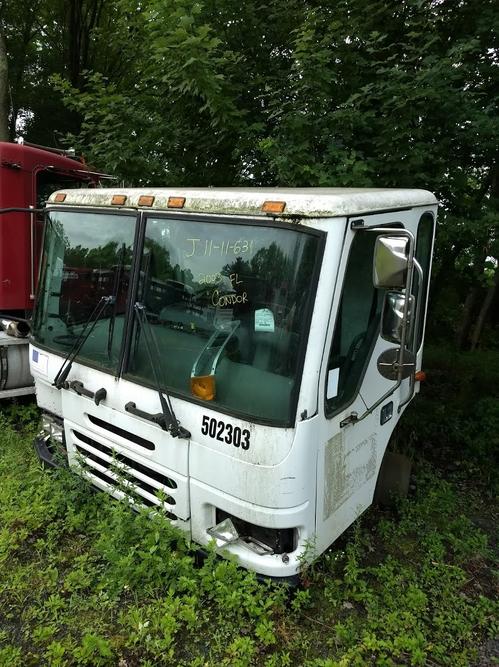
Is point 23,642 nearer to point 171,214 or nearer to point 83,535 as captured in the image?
point 83,535

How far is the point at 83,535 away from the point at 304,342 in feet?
7.23

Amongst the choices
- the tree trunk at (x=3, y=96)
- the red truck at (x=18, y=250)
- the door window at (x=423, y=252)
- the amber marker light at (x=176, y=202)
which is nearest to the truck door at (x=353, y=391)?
the door window at (x=423, y=252)

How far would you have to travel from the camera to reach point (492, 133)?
4.20 meters

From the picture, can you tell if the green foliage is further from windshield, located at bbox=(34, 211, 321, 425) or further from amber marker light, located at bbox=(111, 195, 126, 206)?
amber marker light, located at bbox=(111, 195, 126, 206)

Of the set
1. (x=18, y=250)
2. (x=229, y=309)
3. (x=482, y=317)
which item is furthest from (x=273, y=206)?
(x=482, y=317)

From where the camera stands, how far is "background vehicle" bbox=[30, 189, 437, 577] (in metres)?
2.48

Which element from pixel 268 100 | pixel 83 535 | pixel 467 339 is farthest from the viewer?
pixel 467 339

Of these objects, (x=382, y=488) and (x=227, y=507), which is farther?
(x=382, y=488)

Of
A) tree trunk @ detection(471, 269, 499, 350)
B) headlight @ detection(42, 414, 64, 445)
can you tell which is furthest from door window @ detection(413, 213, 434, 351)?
tree trunk @ detection(471, 269, 499, 350)

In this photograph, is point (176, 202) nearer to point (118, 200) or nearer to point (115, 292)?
point (118, 200)

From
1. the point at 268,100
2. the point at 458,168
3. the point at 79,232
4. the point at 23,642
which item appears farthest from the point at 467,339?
the point at 23,642

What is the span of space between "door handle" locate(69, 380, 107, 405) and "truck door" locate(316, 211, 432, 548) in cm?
141

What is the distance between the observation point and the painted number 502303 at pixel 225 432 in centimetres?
258

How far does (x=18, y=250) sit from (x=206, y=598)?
12.9ft
